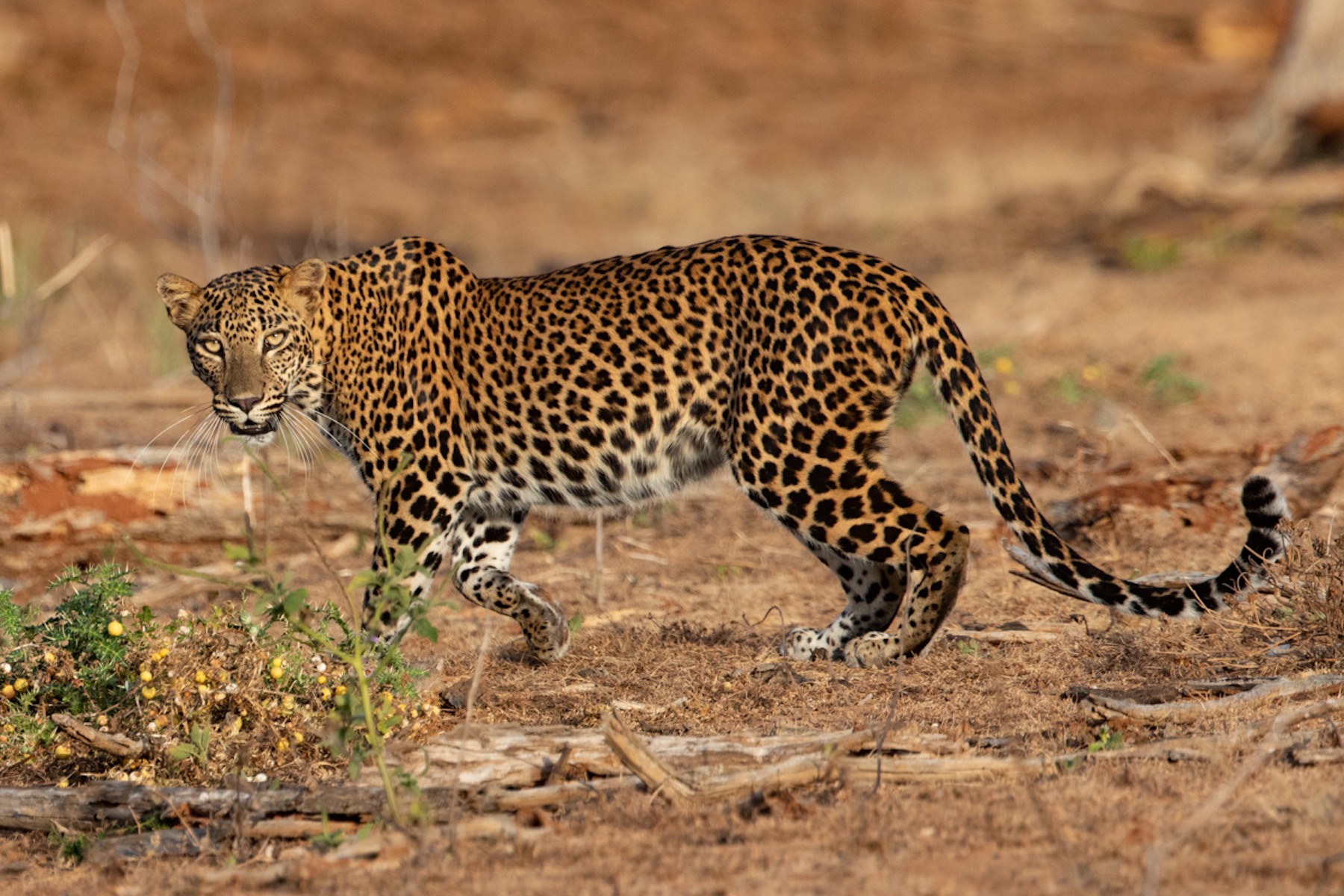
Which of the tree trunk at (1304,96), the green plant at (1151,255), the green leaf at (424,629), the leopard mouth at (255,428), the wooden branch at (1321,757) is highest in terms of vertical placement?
the tree trunk at (1304,96)

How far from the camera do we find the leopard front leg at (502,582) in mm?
6715

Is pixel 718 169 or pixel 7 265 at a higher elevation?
pixel 718 169

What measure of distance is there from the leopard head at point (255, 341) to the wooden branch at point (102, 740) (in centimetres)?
166

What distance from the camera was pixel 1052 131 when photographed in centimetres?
2612

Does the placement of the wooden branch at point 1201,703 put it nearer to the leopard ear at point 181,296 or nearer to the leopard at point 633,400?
the leopard at point 633,400

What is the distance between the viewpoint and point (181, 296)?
6.96 meters

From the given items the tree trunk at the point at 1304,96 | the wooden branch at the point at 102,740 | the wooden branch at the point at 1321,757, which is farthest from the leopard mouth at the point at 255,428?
the tree trunk at the point at 1304,96

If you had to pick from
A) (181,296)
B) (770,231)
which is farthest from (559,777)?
(770,231)

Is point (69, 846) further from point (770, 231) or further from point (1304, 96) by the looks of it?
point (1304, 96)

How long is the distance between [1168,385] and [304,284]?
696 centimetres

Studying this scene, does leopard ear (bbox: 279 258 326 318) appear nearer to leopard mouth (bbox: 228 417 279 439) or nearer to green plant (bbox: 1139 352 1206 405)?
leopard mouth (bbox: 228 417 279 439)

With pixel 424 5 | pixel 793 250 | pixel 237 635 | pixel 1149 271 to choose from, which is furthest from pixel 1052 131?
pixel 237 635

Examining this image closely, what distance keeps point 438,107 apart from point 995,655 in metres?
24.7

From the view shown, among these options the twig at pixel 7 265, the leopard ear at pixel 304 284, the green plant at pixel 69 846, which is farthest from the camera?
the twig at pixel 7 265
